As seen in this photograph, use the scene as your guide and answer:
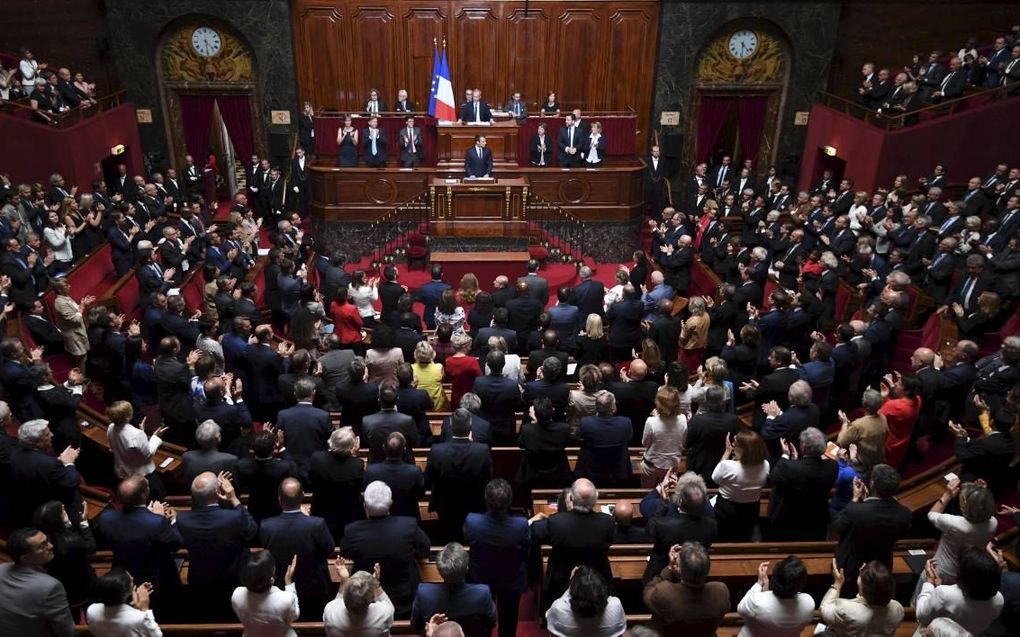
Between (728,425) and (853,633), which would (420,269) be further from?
(853,633)

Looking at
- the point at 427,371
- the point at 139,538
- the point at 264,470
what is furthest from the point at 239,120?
the point at 139,538

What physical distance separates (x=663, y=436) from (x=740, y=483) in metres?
0.77

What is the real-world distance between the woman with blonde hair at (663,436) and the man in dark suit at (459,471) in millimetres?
1332

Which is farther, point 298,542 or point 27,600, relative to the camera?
point 298,542

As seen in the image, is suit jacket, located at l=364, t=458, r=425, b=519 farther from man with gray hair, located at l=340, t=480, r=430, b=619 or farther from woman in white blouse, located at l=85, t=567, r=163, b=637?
woman in white blouse, located at l=85, t=567, r=163, b=637

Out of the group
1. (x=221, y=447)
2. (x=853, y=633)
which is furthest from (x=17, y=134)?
(x=853, y=633)

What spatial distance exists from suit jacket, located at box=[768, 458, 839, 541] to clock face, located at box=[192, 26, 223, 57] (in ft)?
46.6

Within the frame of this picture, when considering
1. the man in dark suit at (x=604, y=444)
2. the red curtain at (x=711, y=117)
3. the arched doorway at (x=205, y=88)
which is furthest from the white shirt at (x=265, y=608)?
the red curtain at (x=711, y=117)

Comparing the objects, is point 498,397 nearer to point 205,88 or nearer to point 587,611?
point 587,611

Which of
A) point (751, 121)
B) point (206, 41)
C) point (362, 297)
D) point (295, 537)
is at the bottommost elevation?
point (295, 537)

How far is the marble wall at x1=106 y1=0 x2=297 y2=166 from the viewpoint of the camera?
15.1m

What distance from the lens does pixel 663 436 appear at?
5.88 meters

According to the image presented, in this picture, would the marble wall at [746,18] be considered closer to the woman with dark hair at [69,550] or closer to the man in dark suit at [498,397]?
the man in dark suit at [498,397]

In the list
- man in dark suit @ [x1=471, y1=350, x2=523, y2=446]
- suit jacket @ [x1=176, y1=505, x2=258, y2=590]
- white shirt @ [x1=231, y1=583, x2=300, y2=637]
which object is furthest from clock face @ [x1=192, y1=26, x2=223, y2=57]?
white shirt @ [x1=231, y1=583, x2=300, y2=637]
